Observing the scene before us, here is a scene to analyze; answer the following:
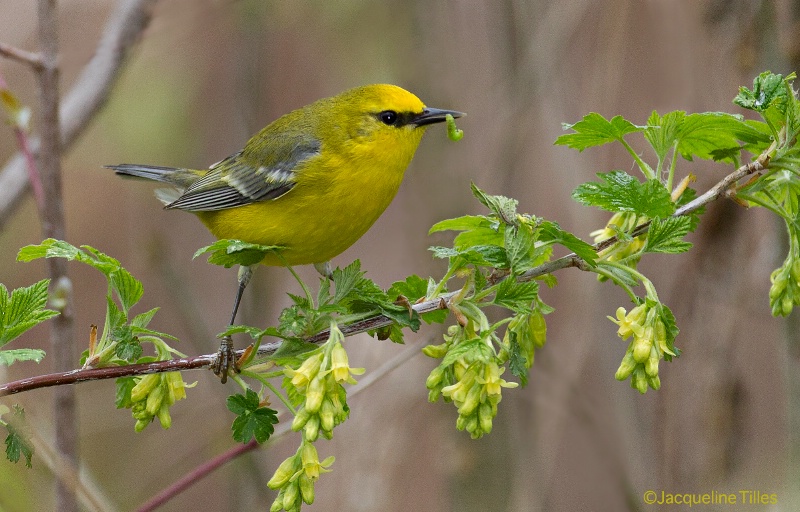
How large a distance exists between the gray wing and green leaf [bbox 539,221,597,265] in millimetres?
1872

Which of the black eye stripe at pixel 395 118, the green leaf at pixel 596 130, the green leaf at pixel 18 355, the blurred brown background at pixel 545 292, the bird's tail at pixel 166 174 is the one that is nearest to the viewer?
the green leaf at pixel 18 355

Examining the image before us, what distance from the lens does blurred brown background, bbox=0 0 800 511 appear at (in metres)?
3.83

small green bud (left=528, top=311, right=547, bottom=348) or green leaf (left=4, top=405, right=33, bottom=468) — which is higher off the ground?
small green bud (left=528, top=311, right=547, bottom=348)

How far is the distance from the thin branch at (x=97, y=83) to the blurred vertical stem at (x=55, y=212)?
735mm

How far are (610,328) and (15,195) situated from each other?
2999 millimetres

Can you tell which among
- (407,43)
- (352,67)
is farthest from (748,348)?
(352,67)

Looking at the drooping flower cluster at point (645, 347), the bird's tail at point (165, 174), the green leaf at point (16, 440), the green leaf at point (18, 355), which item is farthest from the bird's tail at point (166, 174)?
the drooping flower cluster at point (645, 347)

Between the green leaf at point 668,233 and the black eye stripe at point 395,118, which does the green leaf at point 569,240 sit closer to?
the green leaf at point 668,233

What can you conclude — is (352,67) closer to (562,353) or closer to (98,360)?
(562,353)

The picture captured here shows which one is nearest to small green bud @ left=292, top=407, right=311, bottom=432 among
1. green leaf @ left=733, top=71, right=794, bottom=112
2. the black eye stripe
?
green leaf @ left=733, top=71, right=794, bottom=112

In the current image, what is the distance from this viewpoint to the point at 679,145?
6.50 feet

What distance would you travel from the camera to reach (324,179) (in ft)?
11.2

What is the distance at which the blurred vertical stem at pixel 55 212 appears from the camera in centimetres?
260

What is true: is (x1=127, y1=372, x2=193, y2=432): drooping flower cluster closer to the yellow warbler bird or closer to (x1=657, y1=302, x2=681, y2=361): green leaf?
(x1=657, y1=302, x2=681, y2=361): green leaf
